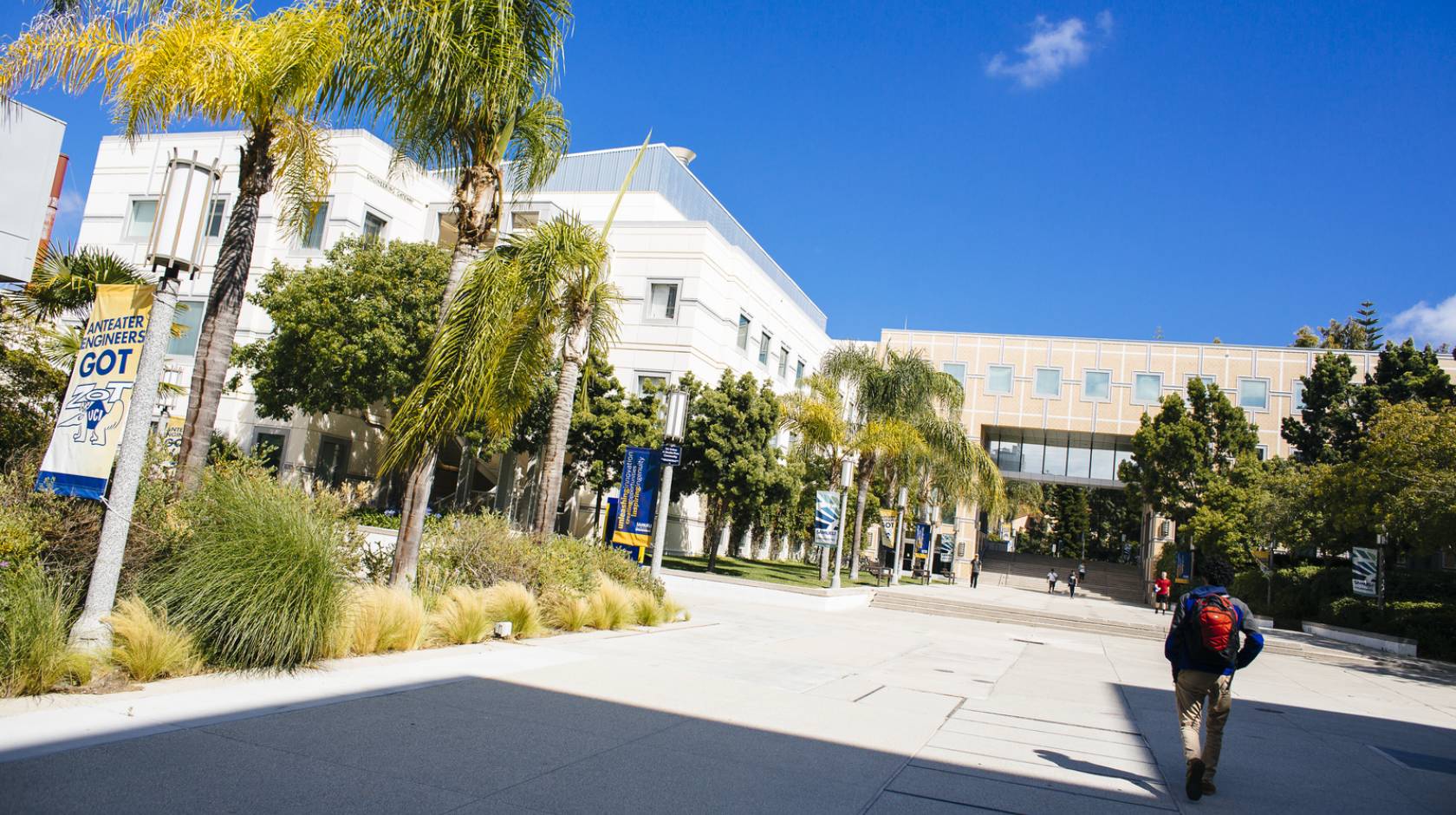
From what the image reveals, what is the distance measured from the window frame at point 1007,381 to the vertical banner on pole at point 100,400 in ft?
161

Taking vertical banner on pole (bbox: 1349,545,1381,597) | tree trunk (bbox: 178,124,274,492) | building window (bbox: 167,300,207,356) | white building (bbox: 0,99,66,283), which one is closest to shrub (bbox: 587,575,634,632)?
tree trunk (bbox: 178,124,274,492)

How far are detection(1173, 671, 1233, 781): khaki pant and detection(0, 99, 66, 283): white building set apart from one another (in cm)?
1619

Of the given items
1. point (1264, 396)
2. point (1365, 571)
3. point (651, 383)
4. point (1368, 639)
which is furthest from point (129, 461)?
point (1264, 396)

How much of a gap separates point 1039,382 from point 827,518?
1231 inches

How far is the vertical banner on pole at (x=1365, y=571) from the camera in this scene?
84.2 ft

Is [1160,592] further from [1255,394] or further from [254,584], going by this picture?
[254,584]

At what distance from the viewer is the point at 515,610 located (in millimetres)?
11320

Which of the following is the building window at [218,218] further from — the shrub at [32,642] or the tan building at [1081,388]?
the tan building at [1081,388]

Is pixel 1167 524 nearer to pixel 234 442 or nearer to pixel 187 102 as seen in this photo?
pixel 234 442

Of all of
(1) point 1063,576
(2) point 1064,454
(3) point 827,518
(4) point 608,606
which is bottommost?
(4) point 608,606

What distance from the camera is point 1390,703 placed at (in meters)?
14.2

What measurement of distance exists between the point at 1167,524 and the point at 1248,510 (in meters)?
13.8

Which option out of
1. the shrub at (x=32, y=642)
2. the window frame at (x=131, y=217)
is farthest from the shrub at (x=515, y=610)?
the window frame at (x=131, y=217)

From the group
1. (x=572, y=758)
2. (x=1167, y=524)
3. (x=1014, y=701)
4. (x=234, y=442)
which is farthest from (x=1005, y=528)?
(x=572, y=758)
